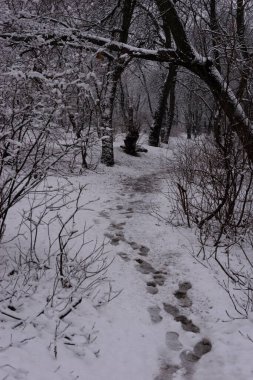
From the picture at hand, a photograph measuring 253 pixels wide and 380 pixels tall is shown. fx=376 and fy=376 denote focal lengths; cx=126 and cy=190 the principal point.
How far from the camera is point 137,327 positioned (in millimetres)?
3389

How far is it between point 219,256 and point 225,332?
1529mm

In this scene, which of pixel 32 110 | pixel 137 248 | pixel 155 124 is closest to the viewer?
pixel 32 110

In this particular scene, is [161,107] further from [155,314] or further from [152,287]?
[155,314]

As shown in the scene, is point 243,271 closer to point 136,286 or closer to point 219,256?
point 219,256

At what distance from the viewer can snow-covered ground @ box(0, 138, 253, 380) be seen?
269 centimetres

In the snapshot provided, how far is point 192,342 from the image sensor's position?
328 centimetres

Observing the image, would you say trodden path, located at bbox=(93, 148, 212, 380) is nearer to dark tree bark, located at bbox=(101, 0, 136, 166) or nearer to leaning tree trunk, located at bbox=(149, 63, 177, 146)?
dark tree bark, located at bbox=(101, 0, 136, 166)

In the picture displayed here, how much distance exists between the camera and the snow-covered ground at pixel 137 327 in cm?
269

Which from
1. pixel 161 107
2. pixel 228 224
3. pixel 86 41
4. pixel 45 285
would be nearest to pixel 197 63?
pixel 86 41

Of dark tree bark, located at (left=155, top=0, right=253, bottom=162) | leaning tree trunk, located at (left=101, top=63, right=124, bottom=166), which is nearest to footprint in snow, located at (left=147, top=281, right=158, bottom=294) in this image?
dark tree bark, located at (left=155, top=0, right=253, bottom=162)

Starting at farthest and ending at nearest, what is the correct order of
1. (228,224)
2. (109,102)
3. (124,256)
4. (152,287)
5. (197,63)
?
(109,102) → (197,63) → (228,224) → (124,256) → (152,287)

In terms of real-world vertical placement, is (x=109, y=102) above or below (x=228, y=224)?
above

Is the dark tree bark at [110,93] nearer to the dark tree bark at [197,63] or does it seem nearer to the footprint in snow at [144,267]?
the dark tree bark at [197,63]

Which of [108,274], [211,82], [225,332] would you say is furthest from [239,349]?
[211,82]
